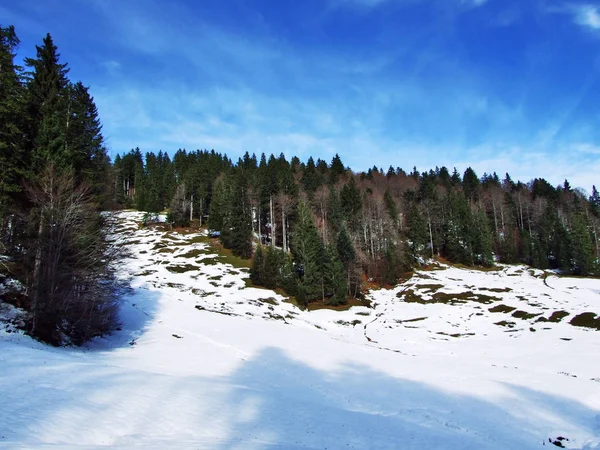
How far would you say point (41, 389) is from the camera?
39.1 feet

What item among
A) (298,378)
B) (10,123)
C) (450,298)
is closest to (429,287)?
(450,298)

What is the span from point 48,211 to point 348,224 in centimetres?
6390

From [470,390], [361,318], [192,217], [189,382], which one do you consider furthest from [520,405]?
[192,217]

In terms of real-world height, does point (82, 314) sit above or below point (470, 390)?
above

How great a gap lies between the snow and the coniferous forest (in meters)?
4.32

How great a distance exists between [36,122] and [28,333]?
13.7 m

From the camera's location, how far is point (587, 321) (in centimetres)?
4225

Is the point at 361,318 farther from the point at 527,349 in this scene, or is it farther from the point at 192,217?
the point at 192,217

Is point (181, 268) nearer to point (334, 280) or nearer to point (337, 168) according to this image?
point (334, 280)

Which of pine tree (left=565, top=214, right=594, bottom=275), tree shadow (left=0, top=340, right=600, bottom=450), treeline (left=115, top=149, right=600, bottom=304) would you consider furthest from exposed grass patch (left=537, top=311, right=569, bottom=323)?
pine tree (left=565, top=214, right=594, bottom=275)

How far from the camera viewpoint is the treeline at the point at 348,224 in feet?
190

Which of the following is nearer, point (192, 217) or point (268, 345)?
point (268, 345)

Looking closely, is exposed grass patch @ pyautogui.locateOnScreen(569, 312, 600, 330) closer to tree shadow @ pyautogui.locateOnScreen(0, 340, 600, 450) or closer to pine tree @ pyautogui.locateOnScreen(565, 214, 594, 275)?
tree shadow @ pyautogui.locateOnScreen(0, 340, 600, 450)

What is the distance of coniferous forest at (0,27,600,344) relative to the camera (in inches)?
869
